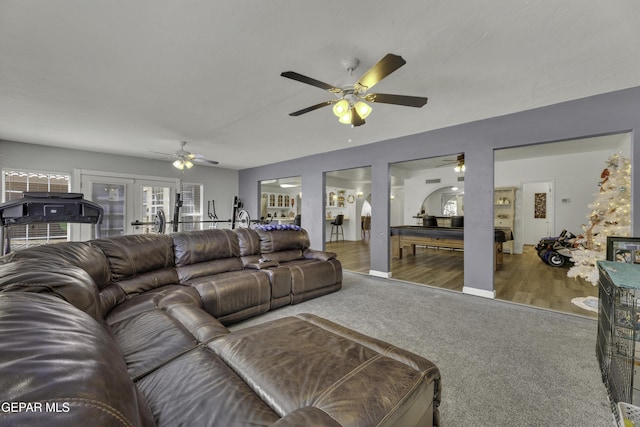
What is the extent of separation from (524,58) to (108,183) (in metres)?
7.91

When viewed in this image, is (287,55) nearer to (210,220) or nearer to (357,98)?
(357,98)

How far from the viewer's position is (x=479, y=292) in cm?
377

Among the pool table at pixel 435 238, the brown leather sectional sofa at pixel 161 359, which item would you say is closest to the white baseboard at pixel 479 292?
the pool table at pixel 435 238

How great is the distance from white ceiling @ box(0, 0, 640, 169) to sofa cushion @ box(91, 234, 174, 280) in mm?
1683

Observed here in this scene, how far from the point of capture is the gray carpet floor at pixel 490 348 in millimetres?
1590

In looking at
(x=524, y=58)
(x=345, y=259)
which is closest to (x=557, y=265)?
(x=345, y=259)

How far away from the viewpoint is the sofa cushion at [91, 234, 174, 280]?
2.36 m

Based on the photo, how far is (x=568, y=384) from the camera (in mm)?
1824

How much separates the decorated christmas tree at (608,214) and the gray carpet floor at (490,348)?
1039mm

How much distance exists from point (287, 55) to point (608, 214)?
4.83 metres

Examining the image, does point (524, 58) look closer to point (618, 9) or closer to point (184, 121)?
point (618, 9)

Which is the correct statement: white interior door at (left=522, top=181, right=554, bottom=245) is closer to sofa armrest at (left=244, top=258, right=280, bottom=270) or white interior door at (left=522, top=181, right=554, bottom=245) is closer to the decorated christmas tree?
the decorated christmas tree

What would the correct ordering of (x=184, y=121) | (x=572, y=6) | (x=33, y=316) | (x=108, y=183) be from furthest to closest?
(x=108, y=183) < (x=184, y=121) < (x=572, y=6) < (x=33, y=316)

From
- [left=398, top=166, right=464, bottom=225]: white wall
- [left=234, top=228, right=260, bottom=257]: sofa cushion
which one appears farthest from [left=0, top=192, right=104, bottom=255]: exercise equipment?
[left=398, top=166, right=464, bottom=225]: white wall
